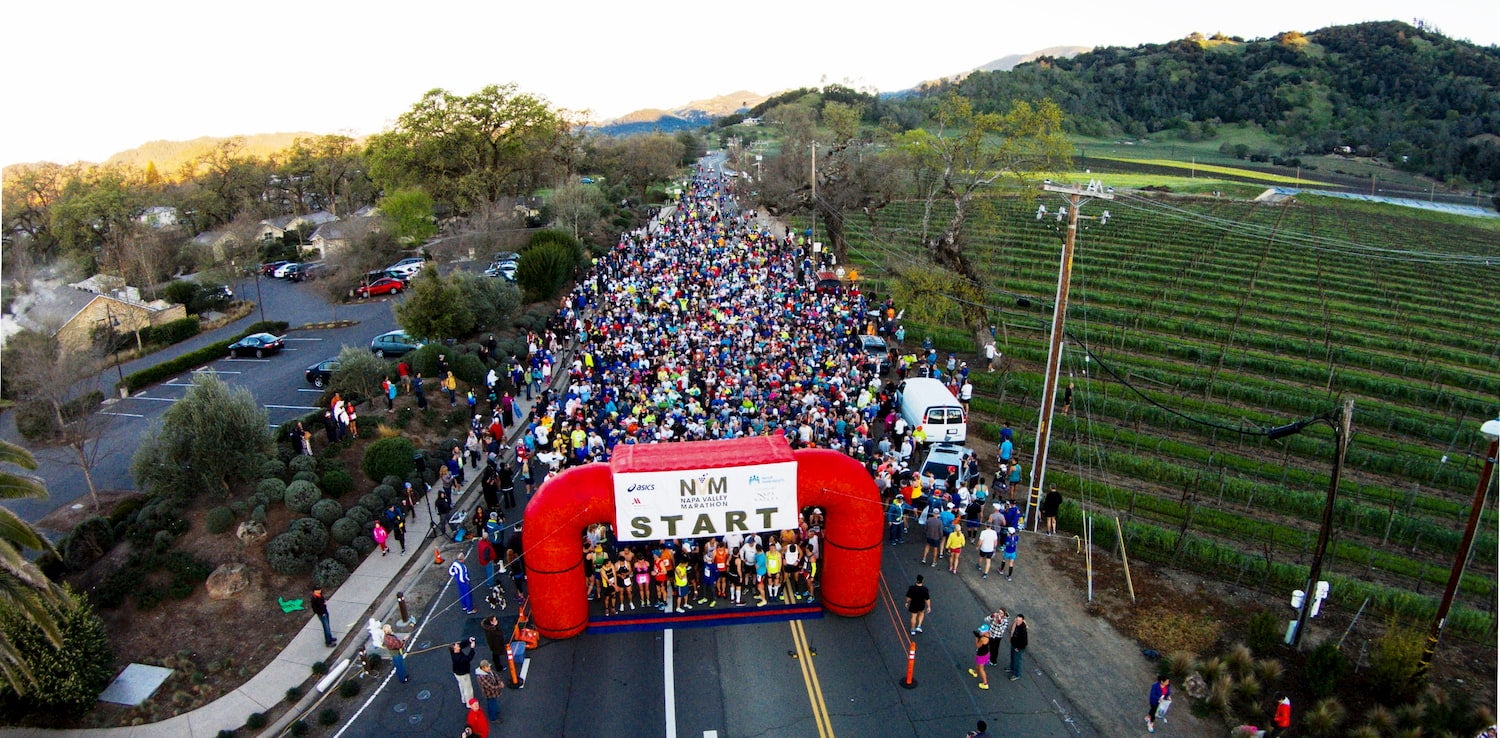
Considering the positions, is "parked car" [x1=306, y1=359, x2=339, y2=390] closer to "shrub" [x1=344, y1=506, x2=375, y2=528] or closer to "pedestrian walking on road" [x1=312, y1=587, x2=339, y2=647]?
"shrub" [x1=344, y1=506, x2=375, y2=528]

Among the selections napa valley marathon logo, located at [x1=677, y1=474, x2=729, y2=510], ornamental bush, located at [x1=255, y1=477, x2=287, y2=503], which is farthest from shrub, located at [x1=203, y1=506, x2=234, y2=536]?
napa valley marathon logo, located at [x1=677, y1=474, x2=729, y2=510]

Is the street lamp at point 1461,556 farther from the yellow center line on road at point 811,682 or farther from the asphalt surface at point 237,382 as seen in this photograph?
the asphalt surface at point 237,382

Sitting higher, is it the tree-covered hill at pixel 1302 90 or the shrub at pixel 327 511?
the tree-covered hill at pixel 1302 90

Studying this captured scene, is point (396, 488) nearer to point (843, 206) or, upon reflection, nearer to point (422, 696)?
point (422, 696)

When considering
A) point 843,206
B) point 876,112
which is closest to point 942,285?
point 843,206

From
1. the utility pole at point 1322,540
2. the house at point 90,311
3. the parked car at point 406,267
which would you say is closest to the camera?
the utility pole at point 1322,540

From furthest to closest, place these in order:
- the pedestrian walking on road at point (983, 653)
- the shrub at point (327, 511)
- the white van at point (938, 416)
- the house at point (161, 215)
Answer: the house at point (161, 215) < the white van at point (938, 416) < the shrub at point (327, 511) < the pedestrian walking on road at point (983, 653)

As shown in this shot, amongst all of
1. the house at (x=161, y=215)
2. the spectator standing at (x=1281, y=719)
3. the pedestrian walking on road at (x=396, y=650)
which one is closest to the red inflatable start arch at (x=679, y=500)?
the pedestrian walking on road at (x=396, y=650)

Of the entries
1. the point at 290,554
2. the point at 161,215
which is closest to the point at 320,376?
the point at 290,554
